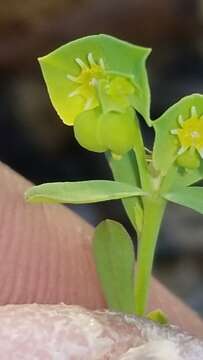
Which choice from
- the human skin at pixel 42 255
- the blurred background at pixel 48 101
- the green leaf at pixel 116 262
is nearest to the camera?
the green leaf at pixel 116 262

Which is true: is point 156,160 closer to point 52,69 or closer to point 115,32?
point 52,69

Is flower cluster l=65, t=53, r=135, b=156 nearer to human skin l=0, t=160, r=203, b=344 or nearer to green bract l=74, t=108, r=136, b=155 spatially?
green bract l=74, t=108, r=136, b=155

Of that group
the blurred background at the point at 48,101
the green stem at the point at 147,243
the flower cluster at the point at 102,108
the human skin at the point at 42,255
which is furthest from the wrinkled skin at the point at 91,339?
the blurred background at the point at 48,101

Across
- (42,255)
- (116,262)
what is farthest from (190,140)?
(42,255)

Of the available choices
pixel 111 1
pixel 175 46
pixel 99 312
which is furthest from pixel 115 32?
pixel 99 312

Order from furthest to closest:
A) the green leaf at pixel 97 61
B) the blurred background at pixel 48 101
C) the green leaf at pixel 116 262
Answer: the blurred background at pixel 48 101 → the green leaf at pixel 116 262 → the green leaf at pixel 97 61

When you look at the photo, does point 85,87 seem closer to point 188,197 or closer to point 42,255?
point 188,197

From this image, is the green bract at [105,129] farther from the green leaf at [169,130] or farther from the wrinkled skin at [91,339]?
the wrinkled skin at [91,339]
